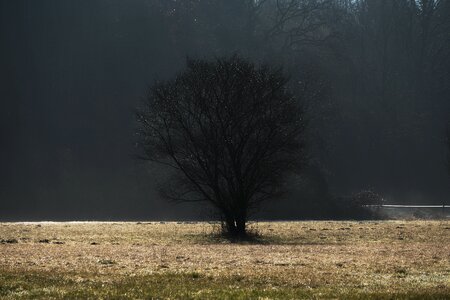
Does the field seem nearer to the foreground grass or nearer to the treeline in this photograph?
the foreground grass

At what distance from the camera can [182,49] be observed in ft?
260

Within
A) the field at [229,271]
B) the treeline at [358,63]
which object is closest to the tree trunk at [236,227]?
the field at [229,271]

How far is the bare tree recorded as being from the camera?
3228 centimetres

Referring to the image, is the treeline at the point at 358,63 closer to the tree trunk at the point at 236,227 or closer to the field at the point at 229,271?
the tree trunk at the point at 236,227

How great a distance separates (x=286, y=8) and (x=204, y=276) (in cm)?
7254

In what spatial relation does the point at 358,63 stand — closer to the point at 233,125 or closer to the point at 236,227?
the point at 233,125

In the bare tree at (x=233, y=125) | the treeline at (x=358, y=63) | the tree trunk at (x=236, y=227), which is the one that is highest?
the treeline at (x=358, y=63)

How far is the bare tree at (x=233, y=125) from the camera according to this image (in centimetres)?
3228

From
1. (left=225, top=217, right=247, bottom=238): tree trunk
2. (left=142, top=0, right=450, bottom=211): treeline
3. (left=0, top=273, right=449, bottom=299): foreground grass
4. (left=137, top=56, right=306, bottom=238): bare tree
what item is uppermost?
(left=142, top=0, right=450, bottom=211): treeline

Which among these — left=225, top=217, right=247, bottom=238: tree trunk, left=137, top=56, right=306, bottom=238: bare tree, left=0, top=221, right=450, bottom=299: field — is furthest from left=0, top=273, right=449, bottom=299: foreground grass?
left=137, top=56, right=306, bottom=238: bare tree

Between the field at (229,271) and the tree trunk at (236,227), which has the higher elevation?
the tree trunk at (236,227)

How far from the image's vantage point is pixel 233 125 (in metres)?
32.6

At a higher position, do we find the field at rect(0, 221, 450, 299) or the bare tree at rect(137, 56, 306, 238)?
the bare tree at rect(137, 56, 306, 238)

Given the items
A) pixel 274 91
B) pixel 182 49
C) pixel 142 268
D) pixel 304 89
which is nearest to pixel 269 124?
pixel 274 91
